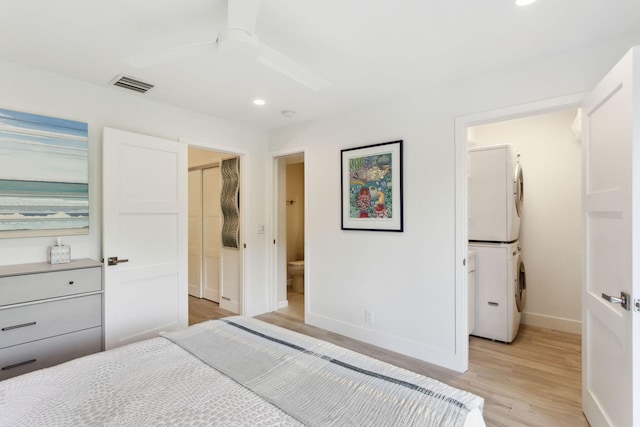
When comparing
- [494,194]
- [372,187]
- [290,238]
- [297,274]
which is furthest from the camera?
[290,238]

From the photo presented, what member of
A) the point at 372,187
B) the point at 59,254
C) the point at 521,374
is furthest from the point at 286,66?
the point at 521,374

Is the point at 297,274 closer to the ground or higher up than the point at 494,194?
closer to the ground

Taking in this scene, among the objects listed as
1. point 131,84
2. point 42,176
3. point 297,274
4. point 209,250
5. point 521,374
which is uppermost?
point 131,84

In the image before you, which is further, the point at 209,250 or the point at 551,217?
the point at 209,250

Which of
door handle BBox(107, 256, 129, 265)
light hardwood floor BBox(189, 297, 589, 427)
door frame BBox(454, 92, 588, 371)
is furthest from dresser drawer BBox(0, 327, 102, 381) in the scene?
door frame BBox(454, 92, 588, 371)

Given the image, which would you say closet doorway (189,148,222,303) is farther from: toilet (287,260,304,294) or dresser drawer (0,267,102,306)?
dresser drawer (0,267,102,306)

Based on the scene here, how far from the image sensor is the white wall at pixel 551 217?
3.39 m

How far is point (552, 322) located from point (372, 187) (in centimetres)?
256

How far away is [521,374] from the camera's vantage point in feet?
8.13

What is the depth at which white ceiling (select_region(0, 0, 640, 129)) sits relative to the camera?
5.46ft

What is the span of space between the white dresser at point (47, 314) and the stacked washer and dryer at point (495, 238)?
340cm

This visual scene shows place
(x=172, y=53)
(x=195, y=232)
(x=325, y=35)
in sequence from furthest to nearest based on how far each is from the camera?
(x=195, y=232) < (x=325, y=35) < (x=172, y=53)

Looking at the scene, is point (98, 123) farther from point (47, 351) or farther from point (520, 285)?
point (520, 285)

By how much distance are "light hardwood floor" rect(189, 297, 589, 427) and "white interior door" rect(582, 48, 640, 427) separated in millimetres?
223
